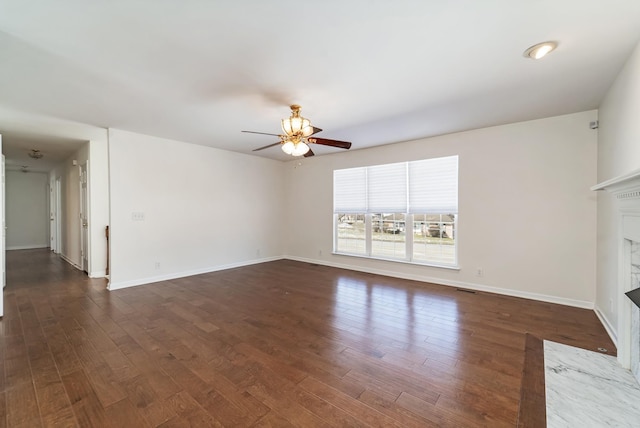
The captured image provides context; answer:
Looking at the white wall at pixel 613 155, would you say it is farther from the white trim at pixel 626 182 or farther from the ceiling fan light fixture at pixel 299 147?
the ceiling fan light fixture at pixel 299 147

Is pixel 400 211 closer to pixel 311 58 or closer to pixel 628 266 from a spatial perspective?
pixel 628 266

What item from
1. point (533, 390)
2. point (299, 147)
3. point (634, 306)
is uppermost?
point (299, 147)

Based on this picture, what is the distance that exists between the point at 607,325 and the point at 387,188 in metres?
3.53

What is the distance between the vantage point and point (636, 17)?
1811 mm

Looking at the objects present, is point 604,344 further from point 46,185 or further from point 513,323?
point 46,185

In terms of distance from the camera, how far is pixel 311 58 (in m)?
2.29

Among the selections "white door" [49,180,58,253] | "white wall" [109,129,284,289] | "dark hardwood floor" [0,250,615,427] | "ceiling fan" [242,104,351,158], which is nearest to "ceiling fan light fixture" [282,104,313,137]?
"ceiling fan" [242,104,351,158]

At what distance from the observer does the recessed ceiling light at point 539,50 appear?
208cm

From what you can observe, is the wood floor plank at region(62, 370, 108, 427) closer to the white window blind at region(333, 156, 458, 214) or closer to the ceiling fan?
the ceiling fan

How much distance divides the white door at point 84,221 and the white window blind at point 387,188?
18.4ft

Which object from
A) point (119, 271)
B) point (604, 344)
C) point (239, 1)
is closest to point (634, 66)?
point (604, 344)

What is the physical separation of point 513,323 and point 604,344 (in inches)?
28.4

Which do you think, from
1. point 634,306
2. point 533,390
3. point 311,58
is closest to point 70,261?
point 311,58

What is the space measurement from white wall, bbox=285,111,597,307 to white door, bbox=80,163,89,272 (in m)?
6.23
